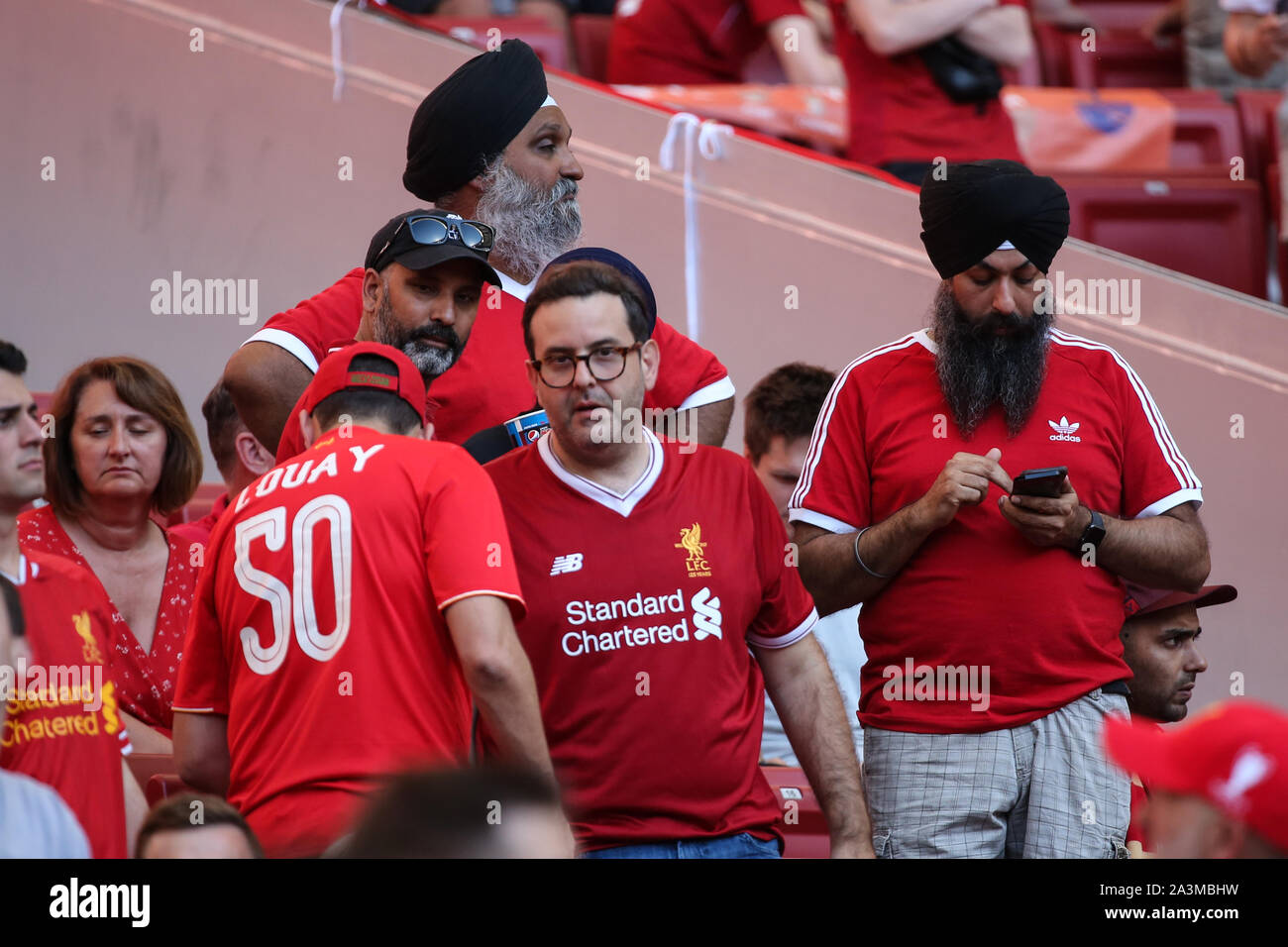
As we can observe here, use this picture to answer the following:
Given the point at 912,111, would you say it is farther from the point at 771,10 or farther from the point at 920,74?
the point at 771,10

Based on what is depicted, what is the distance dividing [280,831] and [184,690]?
414 millimetres

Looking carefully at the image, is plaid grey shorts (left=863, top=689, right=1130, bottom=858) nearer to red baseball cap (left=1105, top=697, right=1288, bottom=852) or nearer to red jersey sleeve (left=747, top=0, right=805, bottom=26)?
red baseball cap (left=1105, top=697, right=1288, bottom=852)

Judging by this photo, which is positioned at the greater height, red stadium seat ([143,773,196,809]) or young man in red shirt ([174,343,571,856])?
young man in red shirt ([174,343,571,856])

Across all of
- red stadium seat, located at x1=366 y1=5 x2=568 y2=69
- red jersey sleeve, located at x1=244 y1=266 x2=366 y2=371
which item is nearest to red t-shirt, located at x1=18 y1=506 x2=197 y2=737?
red jersey sleeve, located at x1=244 y1=266 x2=366 y2=371

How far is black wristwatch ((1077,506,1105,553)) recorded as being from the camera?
3.29 meters

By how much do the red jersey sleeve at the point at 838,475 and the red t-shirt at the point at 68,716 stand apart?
1.46 m

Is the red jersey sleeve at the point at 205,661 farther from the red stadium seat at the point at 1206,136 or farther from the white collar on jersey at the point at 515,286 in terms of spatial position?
the red stadium seat at the point at 1206,136

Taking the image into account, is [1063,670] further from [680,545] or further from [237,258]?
[237,258]

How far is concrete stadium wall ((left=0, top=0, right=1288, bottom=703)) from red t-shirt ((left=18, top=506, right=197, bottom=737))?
1.96 meters

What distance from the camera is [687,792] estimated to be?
3.05 meters

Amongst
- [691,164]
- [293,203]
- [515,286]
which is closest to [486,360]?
[515,286]
